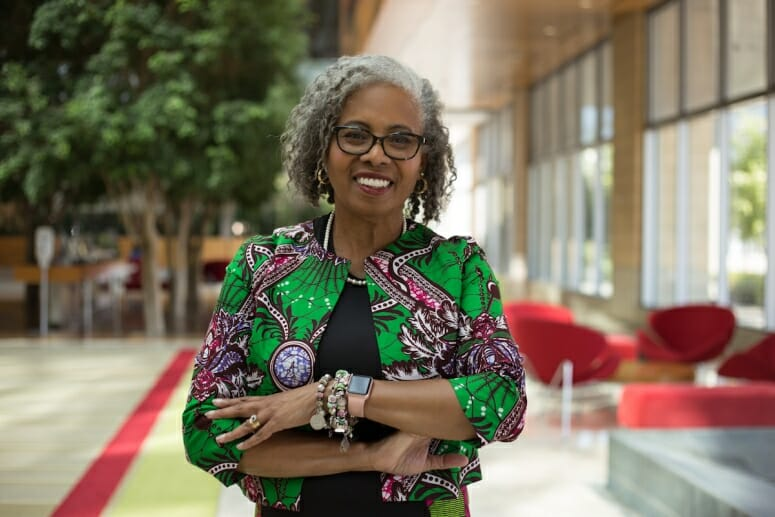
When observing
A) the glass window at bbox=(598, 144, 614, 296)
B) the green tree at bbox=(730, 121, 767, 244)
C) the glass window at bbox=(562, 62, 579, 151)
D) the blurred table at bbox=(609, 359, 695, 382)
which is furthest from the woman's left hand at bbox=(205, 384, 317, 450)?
the glass window at bbox=(562, 62, 579, 151)

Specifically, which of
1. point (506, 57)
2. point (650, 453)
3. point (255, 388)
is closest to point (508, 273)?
point (506, 57)

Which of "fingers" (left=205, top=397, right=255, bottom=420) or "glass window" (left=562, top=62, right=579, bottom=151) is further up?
"glass window" (left=562, top=62, right=579, bottom=151)

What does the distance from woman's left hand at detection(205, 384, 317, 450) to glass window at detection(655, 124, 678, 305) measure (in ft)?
40.1

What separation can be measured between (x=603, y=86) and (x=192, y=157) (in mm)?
7106

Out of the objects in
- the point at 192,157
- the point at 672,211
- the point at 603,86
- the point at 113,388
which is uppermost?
the point at 603,86

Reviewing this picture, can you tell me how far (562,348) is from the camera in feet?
23.8

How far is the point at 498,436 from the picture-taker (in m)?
1.60

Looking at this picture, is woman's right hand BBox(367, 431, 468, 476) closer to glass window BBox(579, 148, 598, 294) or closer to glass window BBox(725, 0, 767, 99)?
glass window BBox(725, 0, 767, 99)

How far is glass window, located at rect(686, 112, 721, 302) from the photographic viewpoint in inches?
458

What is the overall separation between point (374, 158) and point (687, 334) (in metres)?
8.16

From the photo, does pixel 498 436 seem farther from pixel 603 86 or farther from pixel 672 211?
pixel 603 86

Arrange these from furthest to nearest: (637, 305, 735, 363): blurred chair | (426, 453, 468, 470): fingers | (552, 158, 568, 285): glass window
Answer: (552, 158, 568, 285): glass window → (637, 305, 735, 363): blurred chair → (426, 453, 468, 470): fingers

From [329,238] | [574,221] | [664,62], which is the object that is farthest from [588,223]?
[329,238]

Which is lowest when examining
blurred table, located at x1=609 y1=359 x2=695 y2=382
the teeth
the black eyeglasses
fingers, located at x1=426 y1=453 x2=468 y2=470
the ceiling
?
blurred table, located at x1=609 y1=359 x2=695 y2=382
